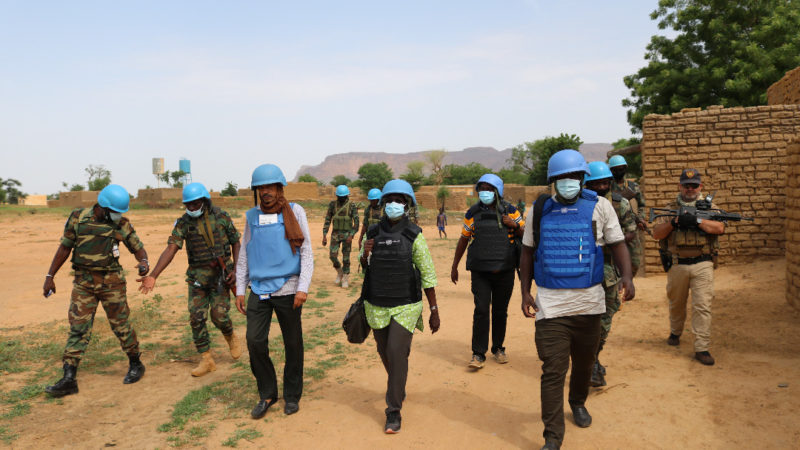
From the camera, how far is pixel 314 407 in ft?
14.1

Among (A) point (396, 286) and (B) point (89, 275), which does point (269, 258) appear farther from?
(B) point (89, 275)

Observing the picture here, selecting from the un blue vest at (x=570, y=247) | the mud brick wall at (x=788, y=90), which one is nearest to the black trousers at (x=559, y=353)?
the un blue vest at (x=570, y=247)

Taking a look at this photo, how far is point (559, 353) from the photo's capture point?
3.36 m

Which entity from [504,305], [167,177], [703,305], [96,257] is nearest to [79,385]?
Answer: [96,257]

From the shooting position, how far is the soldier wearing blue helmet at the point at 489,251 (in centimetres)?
490

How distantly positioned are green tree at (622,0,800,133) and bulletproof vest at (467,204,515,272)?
1806 centimetres

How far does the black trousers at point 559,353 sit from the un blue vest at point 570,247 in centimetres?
27

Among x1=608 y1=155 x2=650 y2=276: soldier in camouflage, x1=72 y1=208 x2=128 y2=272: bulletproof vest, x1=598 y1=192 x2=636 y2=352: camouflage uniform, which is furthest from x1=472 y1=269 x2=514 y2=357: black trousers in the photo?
x1=72 y1=208 x2=128 y2=272: bulletproof vest

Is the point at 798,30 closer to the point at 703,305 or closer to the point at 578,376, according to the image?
the point at 703,305

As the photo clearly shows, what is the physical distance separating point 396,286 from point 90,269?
9.77ft

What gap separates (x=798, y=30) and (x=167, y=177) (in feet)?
214

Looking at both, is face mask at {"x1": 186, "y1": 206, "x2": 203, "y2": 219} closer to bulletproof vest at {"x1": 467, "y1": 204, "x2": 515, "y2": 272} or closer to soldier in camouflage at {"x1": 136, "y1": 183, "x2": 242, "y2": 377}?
soldier in camouflage at {"x1": 136, "y1": 183, "x2": 242, "y2": 377}

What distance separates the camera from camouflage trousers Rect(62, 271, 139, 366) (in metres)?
4.72

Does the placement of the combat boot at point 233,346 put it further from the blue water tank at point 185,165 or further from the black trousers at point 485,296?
the blue water tank at point 185,165
